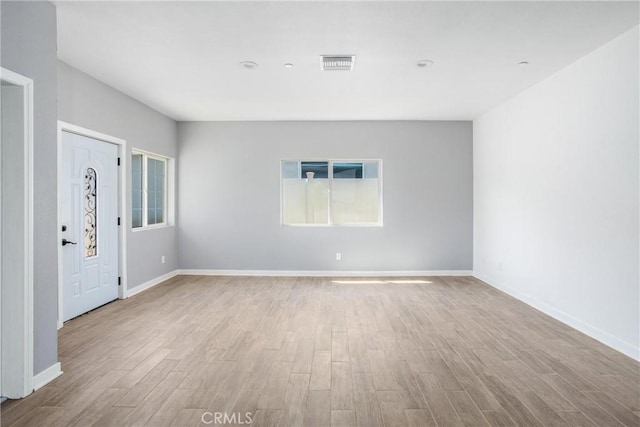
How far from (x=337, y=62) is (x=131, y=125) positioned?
10.1 feet

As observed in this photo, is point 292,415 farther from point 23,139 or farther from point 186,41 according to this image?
point 186,41

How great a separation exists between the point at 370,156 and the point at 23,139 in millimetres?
4741

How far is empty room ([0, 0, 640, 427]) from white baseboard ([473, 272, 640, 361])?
2cm

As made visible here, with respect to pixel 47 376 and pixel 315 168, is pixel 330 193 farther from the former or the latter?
pixel 47 376

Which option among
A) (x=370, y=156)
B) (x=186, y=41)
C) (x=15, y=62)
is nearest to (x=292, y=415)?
(x=15, y=62)

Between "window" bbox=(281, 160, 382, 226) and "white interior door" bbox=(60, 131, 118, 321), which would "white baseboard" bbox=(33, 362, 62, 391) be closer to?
"white interior door" bbox=(60, 131, 118, 321)

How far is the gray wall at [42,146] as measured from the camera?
2.25 meters

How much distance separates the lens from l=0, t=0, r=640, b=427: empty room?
2.24 m

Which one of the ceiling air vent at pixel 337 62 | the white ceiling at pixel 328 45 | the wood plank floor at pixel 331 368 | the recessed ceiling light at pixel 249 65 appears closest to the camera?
the wood plank floor at pixel 331 368

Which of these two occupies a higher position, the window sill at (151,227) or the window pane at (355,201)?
the window pane at (355,201)

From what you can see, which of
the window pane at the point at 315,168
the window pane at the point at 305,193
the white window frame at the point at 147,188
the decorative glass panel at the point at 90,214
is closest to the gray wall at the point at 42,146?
the decorative glass panel at the point at 90,214

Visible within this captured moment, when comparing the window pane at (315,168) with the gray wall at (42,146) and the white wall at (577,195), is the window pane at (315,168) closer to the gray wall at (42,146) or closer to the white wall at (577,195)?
the white wall at (577,195)

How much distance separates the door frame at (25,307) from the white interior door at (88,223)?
1.53m

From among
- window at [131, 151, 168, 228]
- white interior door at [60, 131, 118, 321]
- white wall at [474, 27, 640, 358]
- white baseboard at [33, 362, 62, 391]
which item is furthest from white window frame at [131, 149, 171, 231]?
white wall at [474, 27, 640, 358]
